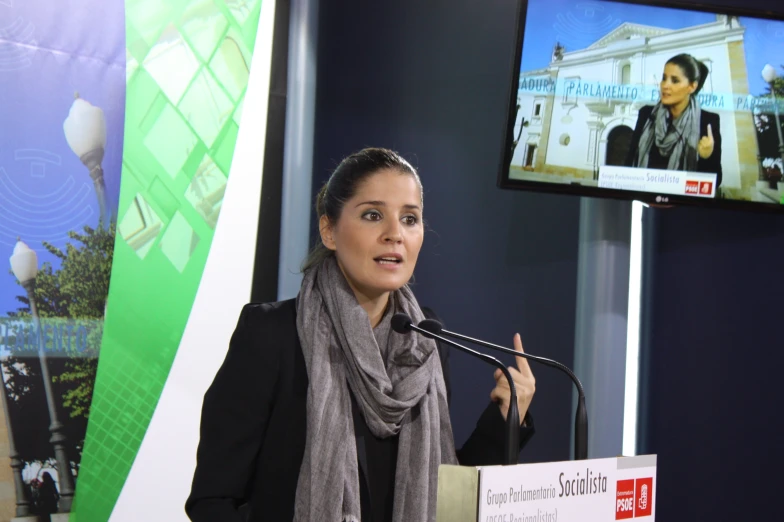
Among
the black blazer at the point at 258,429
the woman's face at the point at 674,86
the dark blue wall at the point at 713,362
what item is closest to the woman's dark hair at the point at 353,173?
the black blazer at the point at 258,429

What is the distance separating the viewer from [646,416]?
133 inches

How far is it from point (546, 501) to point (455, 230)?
7.06 feet

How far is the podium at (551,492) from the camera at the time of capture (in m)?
1.17

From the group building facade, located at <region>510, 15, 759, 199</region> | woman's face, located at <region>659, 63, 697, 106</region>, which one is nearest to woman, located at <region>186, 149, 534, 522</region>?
building facade, located at <region>510, 15, 759, 199</region>

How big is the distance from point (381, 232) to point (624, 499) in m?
0.82

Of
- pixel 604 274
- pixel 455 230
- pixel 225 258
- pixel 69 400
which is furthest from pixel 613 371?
pixel 69 400

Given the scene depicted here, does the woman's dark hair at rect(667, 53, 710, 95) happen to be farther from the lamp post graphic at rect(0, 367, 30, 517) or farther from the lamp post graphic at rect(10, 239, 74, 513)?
the lamp post graphic at rect(0, 367, 30, 517)

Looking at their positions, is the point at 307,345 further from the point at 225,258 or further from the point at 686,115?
the point at 686,115

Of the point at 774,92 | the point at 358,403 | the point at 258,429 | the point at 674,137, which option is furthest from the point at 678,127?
the point at 258,429

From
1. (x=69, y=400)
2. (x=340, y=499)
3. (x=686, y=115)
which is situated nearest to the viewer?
(x=340, y=499)

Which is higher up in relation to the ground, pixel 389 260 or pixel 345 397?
pixel 389 260

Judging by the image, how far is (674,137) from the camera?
283 centimetres

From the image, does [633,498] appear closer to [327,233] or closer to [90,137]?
[327,233]

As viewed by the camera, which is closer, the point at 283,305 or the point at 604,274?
the point at 283,305
